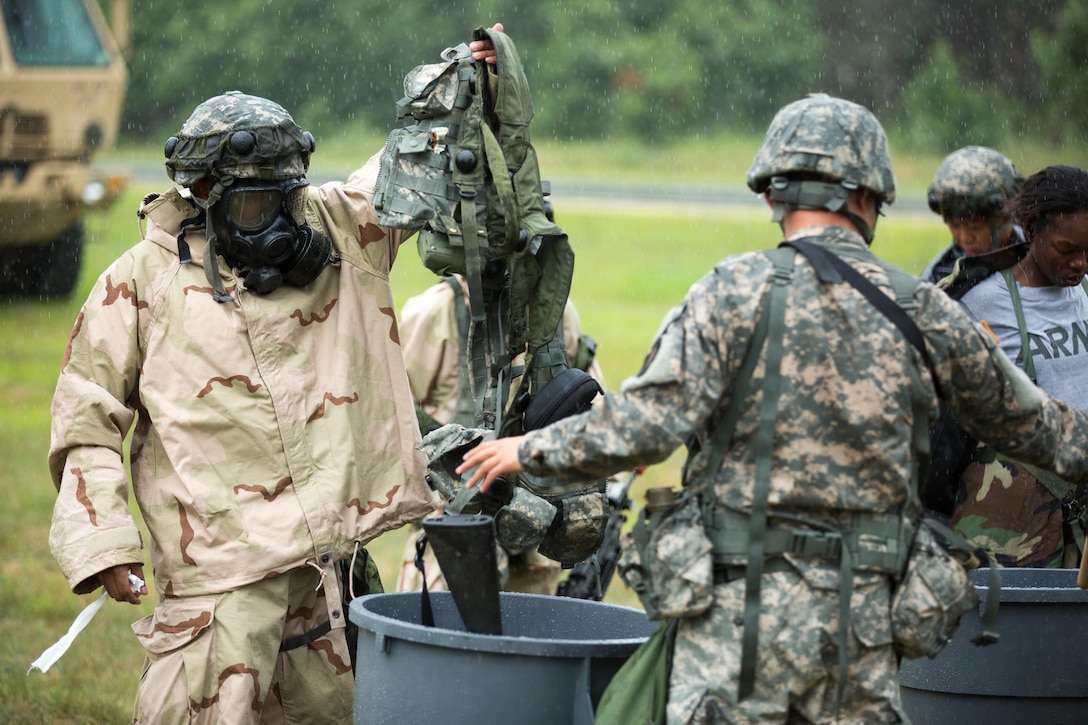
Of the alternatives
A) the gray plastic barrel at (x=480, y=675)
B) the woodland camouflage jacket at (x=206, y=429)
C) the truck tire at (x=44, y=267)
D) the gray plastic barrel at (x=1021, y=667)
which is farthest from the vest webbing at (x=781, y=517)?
the truck tire at (x=44, y=267)

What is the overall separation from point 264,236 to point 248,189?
6.0 inches

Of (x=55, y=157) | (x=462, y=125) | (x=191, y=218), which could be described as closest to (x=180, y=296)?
(x=191, y=218)

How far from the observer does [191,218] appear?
4805mm

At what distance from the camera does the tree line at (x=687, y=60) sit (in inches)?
918

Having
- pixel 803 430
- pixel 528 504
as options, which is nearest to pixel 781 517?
pixel 803 430

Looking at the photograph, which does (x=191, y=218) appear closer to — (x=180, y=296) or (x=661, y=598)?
(x=180, y=296)

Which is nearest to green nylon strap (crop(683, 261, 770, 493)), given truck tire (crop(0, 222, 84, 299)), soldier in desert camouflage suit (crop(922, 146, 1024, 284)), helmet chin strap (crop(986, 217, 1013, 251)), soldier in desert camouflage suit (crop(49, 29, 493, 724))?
soldier in desert camouflage suit (crop(49, 29, 493, 724))

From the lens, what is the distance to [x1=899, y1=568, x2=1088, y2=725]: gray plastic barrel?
4.61 m

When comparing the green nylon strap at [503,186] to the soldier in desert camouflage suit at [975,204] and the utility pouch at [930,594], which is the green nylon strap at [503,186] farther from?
the soldier in desert camouflage suit at [975,204]

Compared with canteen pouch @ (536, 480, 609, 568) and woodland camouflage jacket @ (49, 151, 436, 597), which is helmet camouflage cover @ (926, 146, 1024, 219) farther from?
woodland camouflage jacket @ (49, 151, 436, 597)

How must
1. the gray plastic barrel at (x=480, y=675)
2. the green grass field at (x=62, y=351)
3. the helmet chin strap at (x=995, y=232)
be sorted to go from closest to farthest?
the gray plastic barrel at (x=480, y=675) → the helmet chin strap at (x=995, y=232) → the green grass field at (x=62, y=351)

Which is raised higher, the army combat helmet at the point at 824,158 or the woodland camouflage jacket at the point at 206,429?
the army combat helmet at the point at 824,158

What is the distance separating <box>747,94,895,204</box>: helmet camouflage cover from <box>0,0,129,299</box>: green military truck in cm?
1257

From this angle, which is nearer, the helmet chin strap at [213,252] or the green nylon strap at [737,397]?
the green nylon strap at [737,397]
